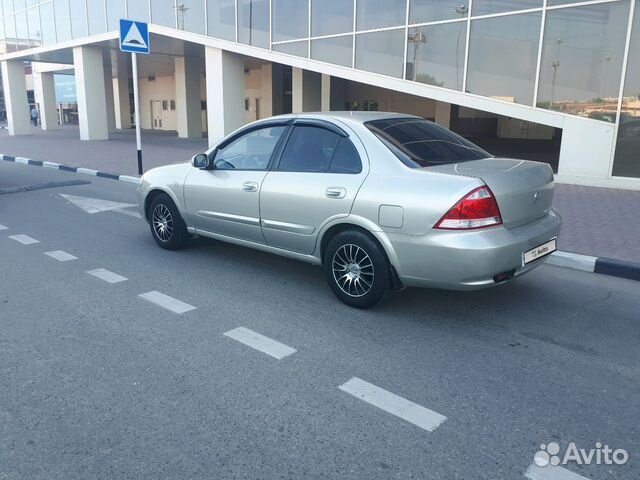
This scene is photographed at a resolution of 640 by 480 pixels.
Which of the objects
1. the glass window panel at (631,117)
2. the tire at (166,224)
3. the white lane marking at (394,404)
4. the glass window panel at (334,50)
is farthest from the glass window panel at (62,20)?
the white lane marking at (394,404)

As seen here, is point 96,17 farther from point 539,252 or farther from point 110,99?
point 539,252

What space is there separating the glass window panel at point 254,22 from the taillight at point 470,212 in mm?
13879

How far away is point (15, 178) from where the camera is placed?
13.0m

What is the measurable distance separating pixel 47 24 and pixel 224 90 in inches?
533

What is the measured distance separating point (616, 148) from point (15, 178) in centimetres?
1331

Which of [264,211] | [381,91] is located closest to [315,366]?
[264,211]

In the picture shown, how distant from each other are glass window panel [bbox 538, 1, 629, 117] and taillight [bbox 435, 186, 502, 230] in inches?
322

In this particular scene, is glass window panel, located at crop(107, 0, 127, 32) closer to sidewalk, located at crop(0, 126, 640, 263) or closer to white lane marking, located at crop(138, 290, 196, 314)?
sidewalk, located at crop(0, 126, 640, 263)

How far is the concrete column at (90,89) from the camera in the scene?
79.0 ft

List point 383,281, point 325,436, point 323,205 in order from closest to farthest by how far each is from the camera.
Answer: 1. point 325,436
2. point 383,281
3. point 323,205

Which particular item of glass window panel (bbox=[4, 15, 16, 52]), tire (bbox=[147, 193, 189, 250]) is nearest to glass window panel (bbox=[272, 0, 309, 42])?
tire (bbox=[147, 193, 189, 250])

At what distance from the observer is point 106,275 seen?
5625 millimetres

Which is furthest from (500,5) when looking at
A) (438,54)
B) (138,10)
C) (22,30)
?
(22,30)

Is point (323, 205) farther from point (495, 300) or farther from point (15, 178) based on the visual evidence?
point (15, 178)
